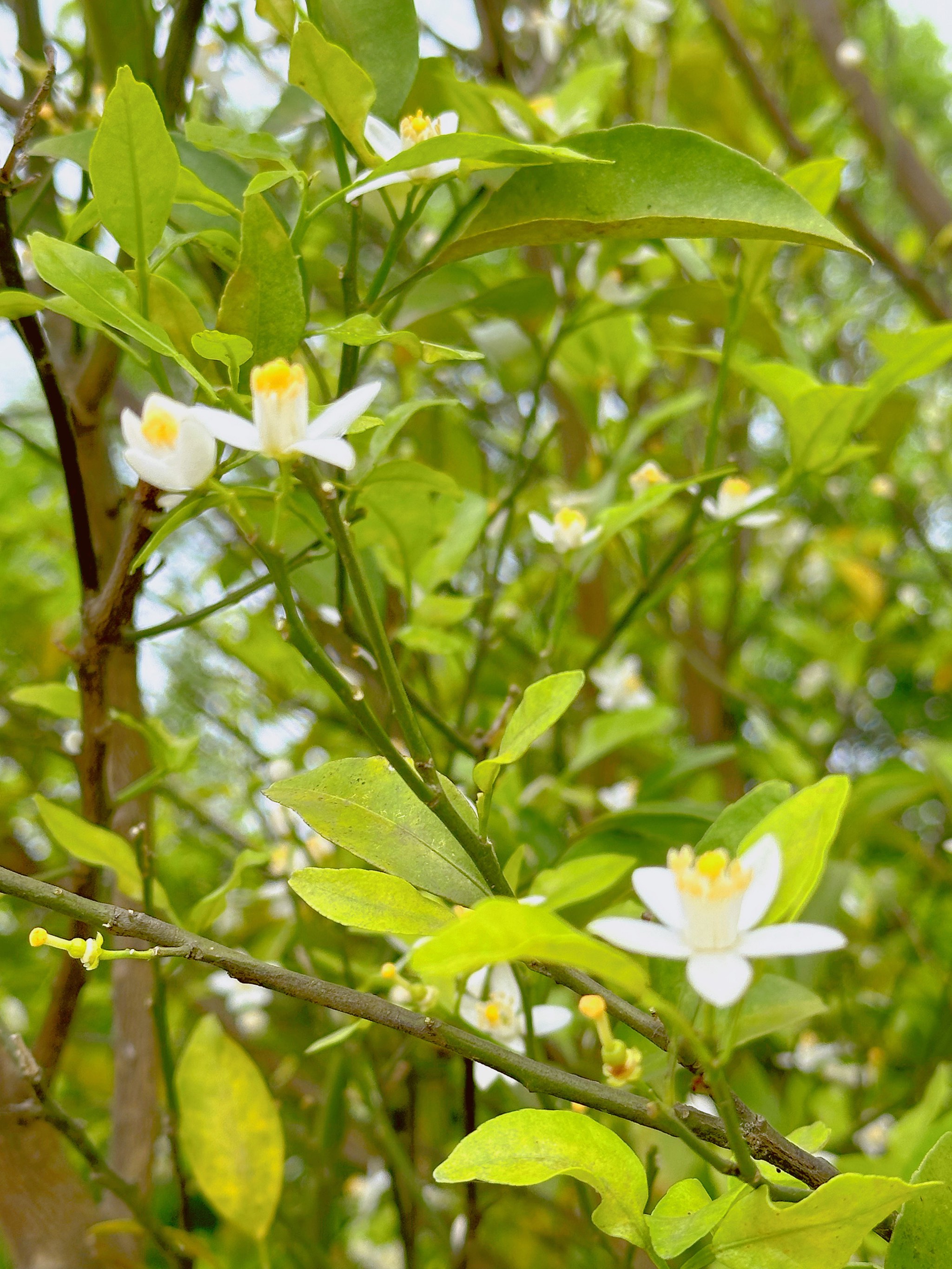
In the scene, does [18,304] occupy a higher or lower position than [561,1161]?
higher

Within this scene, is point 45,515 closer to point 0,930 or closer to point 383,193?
point 0,930

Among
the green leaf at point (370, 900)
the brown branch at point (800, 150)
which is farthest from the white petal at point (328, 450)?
the brown branch at point (800, 150)

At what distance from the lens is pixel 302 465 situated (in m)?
0.28

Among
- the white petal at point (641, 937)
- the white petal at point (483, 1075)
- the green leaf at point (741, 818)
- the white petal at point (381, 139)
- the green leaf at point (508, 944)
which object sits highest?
the white petal at point (381, 139)

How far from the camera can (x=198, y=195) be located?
35 cm

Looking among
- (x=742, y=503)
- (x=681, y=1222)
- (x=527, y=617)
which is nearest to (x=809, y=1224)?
(x=681, y=1222)

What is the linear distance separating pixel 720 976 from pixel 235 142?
31cm

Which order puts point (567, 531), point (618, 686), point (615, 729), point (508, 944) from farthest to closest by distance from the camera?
point (618, 686) < point (615, 729) < point (567, 531) < point (508, 944)

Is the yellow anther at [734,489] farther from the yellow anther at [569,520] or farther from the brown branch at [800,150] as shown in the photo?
the brown branch at [800,150]

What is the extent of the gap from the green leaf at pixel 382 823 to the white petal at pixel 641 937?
63mm

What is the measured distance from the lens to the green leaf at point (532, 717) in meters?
0.27

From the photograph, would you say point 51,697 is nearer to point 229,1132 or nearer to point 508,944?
point 229,1132

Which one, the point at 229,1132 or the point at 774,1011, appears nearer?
the point at 774,1011

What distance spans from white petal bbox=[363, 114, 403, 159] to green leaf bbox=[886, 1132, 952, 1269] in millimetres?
351
